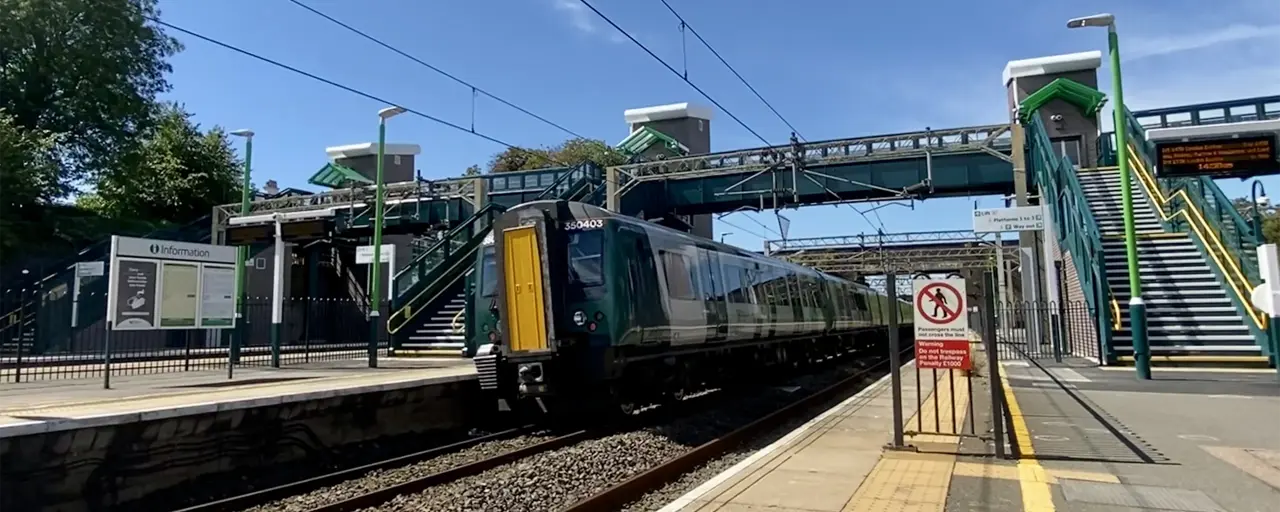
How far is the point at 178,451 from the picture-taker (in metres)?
8.11

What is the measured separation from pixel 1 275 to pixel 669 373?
1002 inches

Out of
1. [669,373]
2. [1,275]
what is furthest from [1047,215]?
[1,275]

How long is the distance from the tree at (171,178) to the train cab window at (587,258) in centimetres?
3229

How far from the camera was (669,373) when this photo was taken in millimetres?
12398

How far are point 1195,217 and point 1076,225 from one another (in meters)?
3.26

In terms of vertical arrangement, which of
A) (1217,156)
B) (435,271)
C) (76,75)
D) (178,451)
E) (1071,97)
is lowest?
(178,451)

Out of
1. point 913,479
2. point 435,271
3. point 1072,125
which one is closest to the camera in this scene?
point 913,479

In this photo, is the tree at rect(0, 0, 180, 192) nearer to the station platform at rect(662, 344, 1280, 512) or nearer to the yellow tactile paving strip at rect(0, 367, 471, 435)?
the yellow tactile paving strip at rect(0, 367, 471, 435)

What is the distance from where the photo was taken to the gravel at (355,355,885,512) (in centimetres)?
699

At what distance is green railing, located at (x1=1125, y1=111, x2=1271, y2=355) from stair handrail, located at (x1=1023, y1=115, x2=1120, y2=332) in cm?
212

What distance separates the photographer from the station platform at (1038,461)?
6.19m

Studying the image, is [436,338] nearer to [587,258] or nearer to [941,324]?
[587,258]

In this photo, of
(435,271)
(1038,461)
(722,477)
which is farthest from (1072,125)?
(722,477)

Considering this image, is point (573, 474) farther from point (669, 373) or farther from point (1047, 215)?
point (1047, 215)
